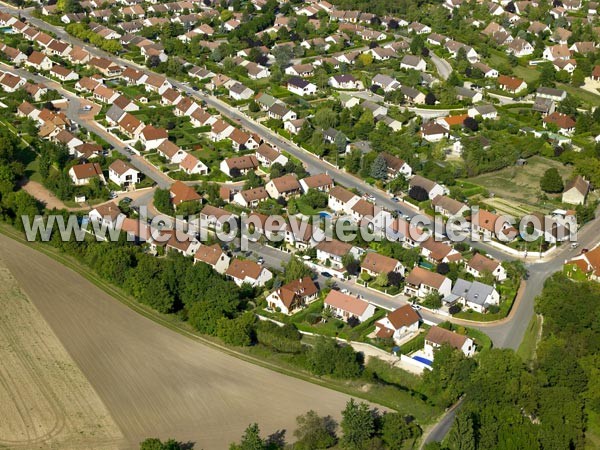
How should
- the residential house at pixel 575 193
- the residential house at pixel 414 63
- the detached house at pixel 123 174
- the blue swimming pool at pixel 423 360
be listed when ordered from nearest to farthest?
the blue swimming pool at pixel 423 360 < the residential house at pixel 575 193 < the detached house at pixel 123 174 < the residential house at pixel 414 63

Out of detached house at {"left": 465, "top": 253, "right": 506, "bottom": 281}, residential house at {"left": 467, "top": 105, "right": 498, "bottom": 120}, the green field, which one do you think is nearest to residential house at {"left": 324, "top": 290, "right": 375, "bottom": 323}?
detached house at {"left": 465, "top": 253, "right": 506, "bottom": 281}

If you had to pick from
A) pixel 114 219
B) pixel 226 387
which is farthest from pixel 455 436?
pixel 114 219

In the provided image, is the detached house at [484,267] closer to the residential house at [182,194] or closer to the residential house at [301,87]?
the residential house at [182,194]

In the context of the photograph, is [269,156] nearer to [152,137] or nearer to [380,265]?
[152,137]

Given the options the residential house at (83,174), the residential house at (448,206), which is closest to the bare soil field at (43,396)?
the residential house at (83,174)

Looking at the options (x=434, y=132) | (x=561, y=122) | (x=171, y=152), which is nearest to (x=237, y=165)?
(x=171, y=152)

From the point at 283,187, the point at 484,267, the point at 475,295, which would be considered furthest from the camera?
the point at 283,187

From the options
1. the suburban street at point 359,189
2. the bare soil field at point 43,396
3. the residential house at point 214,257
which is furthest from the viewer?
the residential house at point 214,257

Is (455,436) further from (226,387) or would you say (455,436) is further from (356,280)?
(356,280)
